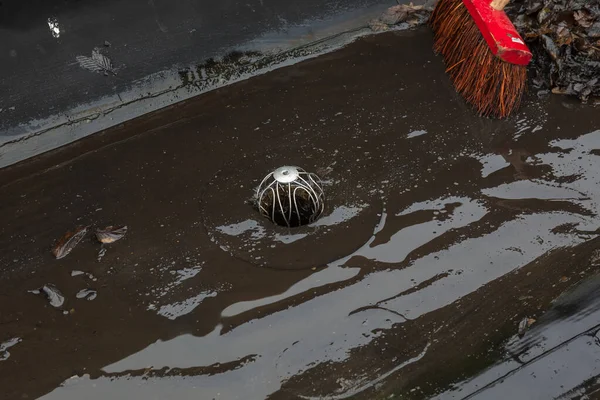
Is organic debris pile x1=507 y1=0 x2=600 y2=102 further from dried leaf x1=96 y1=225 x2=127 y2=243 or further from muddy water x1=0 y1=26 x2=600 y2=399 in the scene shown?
dried leaf x1=96 y1=225 x2=127 y2=243

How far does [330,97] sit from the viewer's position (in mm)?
3514

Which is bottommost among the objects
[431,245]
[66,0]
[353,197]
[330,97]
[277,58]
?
[431,245]

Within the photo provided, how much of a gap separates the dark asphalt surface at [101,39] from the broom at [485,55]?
1086 millimetres

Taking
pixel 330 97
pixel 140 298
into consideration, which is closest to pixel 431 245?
pixel 330 97

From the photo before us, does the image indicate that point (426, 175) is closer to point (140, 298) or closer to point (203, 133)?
point (203, 133)

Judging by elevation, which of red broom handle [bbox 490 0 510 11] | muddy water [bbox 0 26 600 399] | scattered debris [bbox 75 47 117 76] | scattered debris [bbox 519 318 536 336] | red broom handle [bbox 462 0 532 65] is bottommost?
scattered debris [bbox 519 318 536 336]

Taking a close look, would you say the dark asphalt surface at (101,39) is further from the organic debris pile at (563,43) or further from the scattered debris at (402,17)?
the organic debris pile at (563,43)

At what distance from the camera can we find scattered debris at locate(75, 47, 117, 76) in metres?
3.36

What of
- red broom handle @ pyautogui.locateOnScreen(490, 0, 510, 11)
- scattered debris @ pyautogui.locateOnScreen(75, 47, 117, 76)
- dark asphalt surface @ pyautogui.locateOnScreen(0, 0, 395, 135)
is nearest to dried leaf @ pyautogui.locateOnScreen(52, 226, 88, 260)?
dark asphalt surface @ pyautogui.locateOnScreen(0, 0, 395, 135)

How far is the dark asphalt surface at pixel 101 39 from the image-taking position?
3.22m

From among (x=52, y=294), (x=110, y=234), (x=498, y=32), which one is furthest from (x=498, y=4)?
(x=52, y=294)

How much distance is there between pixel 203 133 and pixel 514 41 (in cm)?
180

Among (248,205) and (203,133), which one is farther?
(203,133)

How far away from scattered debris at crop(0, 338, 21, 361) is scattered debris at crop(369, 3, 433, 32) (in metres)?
2.85
